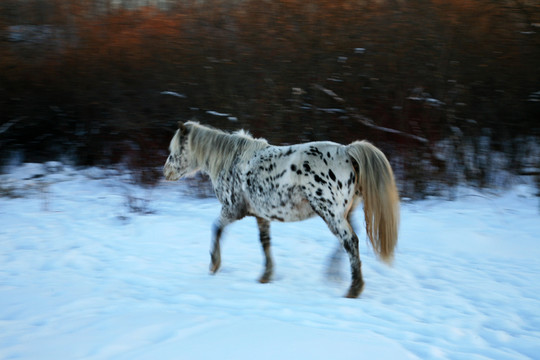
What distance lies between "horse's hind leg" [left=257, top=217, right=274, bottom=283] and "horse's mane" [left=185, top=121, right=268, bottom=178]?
77cm

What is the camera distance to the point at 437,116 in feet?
33.0

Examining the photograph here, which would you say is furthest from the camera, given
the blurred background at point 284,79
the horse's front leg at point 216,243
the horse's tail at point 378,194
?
the blurred background at point 284,79

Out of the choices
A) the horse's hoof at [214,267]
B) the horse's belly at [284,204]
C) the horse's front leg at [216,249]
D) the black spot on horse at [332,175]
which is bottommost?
the horse's hoof at [214,267]

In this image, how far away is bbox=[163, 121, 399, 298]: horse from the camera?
4.32 metres

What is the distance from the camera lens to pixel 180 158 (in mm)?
5773

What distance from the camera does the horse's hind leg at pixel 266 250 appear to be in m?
5.03

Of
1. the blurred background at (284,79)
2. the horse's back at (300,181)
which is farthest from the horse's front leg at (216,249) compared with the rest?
the blurred background at (284,79)

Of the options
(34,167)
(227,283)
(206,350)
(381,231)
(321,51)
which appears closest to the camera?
(206,350)

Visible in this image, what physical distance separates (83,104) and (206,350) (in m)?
10.2

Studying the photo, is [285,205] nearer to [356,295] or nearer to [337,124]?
[356,295]

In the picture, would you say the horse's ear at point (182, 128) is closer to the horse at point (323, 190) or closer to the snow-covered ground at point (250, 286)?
the horse at point (323, 190)

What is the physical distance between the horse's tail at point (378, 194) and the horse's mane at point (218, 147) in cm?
130

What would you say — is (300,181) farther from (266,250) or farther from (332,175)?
(266,250)

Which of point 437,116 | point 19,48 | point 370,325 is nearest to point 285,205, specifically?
point 370,325
